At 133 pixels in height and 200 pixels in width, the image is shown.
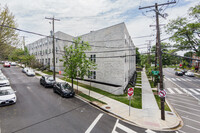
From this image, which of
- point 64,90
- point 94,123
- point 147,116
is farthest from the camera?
point 64,90

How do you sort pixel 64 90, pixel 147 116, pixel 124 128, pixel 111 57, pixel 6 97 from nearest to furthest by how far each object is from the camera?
pixel 124 128
pixel 147 116
pixel 6 97
pixel 64 90
pixel 111 57

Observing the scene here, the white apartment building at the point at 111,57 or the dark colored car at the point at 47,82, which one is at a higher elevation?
the white apartment building at the point at 111,57

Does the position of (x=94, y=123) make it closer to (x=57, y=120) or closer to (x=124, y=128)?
(x=124, y=128)

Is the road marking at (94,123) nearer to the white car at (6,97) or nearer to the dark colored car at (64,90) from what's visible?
the dark colored car at (64,90)

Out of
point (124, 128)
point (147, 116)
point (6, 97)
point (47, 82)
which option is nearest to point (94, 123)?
point (124, 128)

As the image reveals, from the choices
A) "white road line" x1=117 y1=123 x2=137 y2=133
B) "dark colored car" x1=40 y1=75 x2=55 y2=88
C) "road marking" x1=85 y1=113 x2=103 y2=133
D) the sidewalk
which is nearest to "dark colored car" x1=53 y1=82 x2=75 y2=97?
"dark colored car" x1=40 y1=75 x2=55 y2=88

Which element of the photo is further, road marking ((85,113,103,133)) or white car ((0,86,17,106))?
white car ((0,86,17,106))

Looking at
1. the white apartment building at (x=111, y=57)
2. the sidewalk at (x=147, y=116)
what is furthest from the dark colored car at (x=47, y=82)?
the sidewalk at (x=147, y=116)

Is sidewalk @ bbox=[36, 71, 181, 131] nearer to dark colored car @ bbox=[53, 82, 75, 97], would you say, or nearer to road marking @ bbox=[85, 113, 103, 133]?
road marking @ bbox=[85, 113, 103, 133]

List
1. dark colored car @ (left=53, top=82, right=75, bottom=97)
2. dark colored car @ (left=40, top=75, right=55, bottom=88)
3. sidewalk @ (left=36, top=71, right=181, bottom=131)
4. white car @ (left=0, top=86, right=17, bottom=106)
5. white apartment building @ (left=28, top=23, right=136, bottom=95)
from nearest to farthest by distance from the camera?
sidewalk @ (left=36, top=71, right=181, bottom=131) < white car @ (left=0, top=86, right=17, bottom=106) < dark colored car @ (left=53, top=82, right=75, bottom=97) < white apartment building @ (left=28, top=23, right=136, bottom=95) < dark colored car @ (left=40, top=75, right=55, bottom=88)

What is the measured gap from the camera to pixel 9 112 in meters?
9.33

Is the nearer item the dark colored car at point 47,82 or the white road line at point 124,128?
the white road line at point 124,128

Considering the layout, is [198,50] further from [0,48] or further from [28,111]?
[0,48]

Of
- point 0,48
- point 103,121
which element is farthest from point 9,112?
point 0,48
